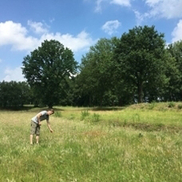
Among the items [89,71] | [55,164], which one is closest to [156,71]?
[89,71]

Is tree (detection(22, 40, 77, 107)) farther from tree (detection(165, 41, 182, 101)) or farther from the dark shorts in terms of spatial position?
the dark shorts

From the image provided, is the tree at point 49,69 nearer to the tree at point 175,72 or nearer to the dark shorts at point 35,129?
the tree at point 175,72

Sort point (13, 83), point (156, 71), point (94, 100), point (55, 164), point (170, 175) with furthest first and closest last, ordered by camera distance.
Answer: point (94, 100), point (13, 83), point (156, 71), point (55, 164), point (170, 175)

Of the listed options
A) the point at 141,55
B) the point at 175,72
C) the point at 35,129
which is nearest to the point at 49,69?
the point at 141,55

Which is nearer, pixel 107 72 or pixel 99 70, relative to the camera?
pixel 107 72

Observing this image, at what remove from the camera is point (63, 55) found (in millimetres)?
60875

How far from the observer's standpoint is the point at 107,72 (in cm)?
5262

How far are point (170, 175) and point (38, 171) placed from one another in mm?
3698

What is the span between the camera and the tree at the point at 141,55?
142 ft

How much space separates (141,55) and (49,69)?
77.9ft

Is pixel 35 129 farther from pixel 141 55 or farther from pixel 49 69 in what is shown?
pixel 49 69

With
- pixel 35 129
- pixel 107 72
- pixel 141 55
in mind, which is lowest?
pixel 35 129

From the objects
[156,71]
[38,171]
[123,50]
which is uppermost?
[123,50]

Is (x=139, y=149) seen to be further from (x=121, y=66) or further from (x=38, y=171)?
(x=121, y=66)
